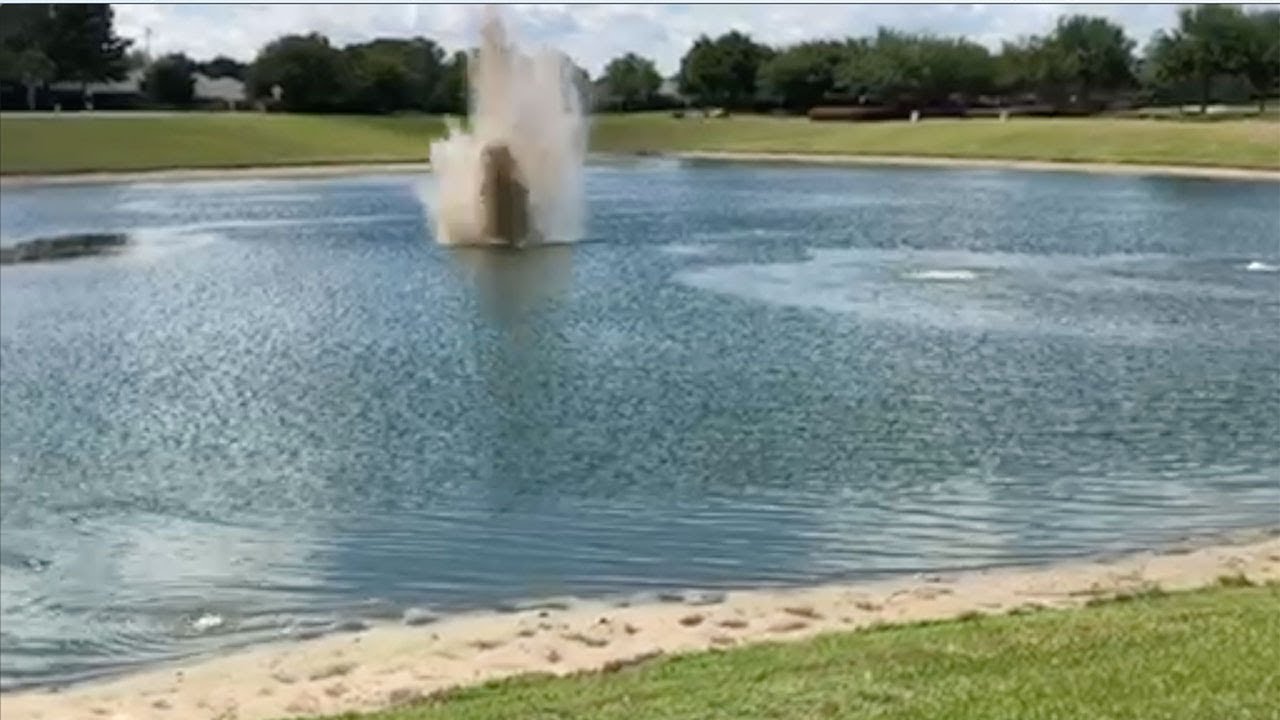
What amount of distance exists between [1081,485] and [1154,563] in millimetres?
3890

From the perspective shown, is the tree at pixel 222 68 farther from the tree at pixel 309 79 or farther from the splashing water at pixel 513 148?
the splashing water at pixel 513 148

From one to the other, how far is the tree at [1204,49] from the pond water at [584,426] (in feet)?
255

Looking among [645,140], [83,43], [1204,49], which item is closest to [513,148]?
[83,43]

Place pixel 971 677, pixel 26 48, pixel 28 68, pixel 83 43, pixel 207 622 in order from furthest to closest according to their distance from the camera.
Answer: pixel 83 43 → pixel 26 48 → pixel 28 68 → pixel 207 622 → pixel 971 677

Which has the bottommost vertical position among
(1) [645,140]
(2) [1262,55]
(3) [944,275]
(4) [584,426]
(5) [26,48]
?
(3) [944,275]

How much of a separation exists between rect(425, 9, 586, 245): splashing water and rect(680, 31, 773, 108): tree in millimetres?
93692

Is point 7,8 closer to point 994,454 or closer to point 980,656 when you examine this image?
point 994,454

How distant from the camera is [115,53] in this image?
116 m

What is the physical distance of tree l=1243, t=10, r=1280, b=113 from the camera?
4938 inches

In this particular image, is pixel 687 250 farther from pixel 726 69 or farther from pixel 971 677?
pixel 726 69

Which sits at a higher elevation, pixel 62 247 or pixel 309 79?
pixel 309 79

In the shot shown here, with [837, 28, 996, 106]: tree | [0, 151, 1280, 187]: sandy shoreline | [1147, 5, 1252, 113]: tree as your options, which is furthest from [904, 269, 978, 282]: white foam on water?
[837, 28, 996, 106]: tree

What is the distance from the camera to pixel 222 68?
149375 millimetres

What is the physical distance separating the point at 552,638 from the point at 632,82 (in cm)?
14522
